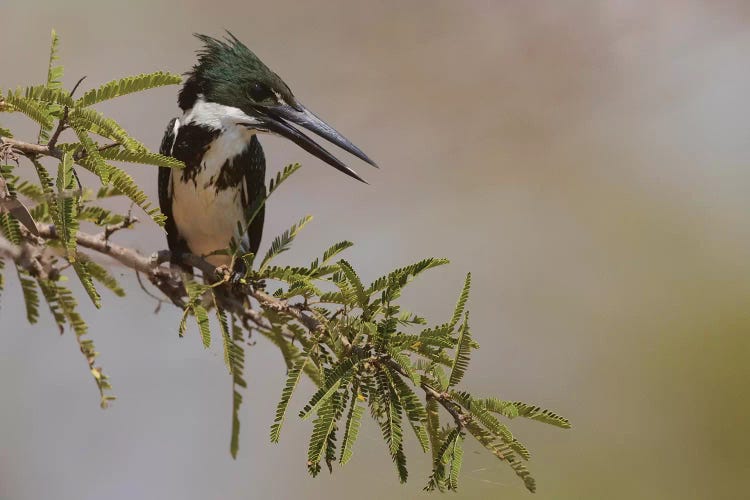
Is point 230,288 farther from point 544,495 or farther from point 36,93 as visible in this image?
point 544,495

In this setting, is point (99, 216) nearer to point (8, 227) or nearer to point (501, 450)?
point (8, 227)

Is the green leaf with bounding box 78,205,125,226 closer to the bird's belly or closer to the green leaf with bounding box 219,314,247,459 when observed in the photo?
the green leaf with bounding box 219,314,247,459

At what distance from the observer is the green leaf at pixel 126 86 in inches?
58.8

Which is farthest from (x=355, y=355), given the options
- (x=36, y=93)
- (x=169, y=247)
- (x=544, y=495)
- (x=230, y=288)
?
(x=544, y=495)

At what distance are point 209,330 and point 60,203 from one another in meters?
0.37

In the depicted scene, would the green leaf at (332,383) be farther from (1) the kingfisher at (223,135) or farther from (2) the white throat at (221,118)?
(2) the white throat at (221,118)

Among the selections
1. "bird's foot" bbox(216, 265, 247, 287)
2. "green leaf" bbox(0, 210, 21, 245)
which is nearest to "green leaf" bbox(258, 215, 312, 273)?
"bird's foot" bbox(216, 265, 247, 287)

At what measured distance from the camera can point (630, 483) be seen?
19.3 feet

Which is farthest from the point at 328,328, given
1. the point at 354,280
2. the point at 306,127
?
the point at 306,127

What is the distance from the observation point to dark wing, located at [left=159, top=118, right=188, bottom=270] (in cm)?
264

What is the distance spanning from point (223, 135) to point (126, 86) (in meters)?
1.04

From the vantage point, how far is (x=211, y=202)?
262 centimetres

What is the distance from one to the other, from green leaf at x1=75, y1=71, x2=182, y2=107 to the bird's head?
3.10ft

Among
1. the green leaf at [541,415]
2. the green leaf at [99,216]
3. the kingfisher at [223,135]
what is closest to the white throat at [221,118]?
the kingfisher at [223,135]
